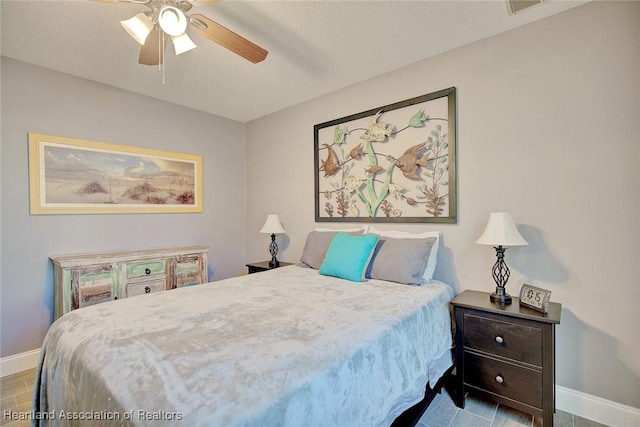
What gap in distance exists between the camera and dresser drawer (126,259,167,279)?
9.27 feet

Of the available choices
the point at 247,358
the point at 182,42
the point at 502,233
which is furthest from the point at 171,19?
the point at 502,233

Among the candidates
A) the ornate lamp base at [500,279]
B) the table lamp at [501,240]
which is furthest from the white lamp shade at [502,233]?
the ornate lamp base at [500,279]

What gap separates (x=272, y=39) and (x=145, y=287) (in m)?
2.56

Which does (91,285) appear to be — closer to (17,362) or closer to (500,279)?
(17,362)

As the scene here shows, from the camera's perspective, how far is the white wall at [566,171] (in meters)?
1.80

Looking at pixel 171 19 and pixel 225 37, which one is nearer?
pixel 171 19

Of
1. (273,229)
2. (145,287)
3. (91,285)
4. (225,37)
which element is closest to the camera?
(225,37)

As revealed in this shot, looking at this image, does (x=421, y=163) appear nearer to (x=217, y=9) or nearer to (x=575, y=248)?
(x=575, y=248)

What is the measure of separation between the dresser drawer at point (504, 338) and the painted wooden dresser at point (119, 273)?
8.92 ft

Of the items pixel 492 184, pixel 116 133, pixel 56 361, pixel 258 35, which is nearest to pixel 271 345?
pixel 56 361

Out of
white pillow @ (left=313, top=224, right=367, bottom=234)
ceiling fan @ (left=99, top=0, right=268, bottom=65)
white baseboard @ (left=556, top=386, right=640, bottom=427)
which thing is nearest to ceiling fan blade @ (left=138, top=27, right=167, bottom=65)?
ceiling fan @ (left=99, top=0, right=268, bottom=65)

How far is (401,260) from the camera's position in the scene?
233 centimetres

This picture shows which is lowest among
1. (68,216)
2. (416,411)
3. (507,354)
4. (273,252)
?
(416,411)

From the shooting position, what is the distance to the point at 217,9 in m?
1.93
